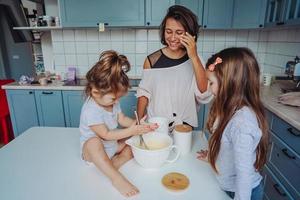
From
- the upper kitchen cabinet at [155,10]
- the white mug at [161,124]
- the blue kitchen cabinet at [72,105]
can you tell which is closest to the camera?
the white mug at [161,124]

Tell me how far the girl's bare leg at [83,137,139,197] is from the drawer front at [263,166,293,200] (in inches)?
43.9

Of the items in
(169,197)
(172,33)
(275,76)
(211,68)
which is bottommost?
(169,197)

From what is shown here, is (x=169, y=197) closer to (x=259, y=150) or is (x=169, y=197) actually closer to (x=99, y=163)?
(x=99, y=163)

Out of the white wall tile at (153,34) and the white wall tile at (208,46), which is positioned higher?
the white wall tile at (153,34)

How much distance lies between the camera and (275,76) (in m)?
2.26

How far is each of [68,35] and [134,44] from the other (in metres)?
0.78

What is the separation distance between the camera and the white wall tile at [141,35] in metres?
2.55

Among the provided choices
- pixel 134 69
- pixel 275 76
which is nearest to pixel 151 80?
pixel 134 69

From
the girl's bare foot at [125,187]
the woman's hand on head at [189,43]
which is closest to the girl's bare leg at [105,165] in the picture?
the girl's bare foot at [125,187]

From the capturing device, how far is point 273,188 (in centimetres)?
150

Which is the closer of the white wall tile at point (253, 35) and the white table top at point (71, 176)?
the white table top at point (71, 176)

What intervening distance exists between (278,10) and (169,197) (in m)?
2.10

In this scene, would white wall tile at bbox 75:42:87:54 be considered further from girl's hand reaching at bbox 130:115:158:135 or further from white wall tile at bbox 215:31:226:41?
girl's hand reaching at bbox 130:115:158:135

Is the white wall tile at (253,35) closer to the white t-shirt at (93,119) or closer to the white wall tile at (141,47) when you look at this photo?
the white wall tile at (141,47)
